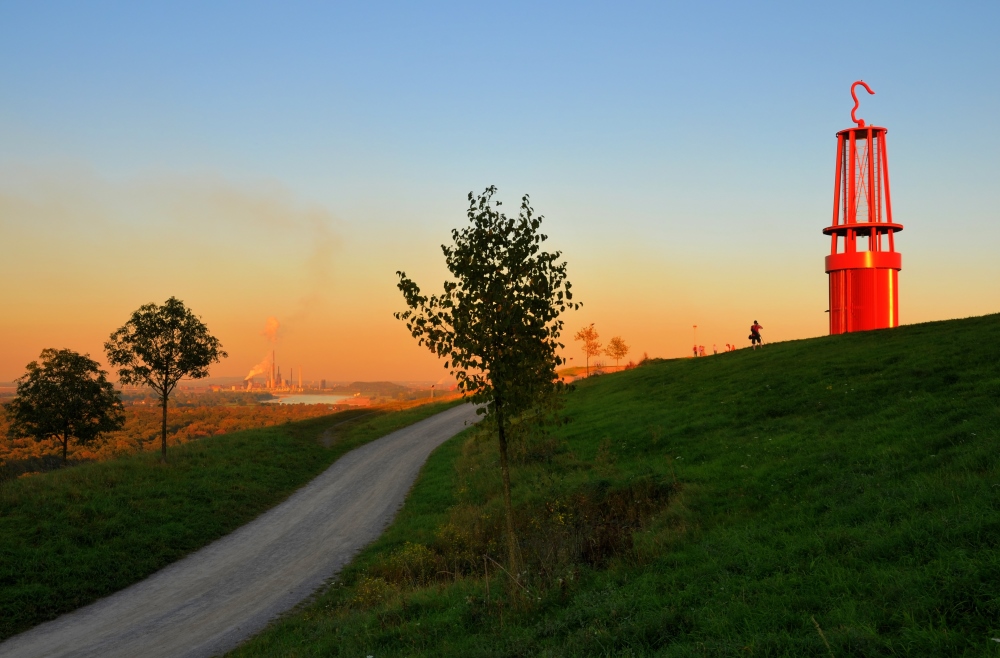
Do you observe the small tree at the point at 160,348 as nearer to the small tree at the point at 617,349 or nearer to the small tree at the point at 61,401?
the small tree at the point at 61,401

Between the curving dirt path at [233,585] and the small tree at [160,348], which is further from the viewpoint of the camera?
the small tree at [160,348]

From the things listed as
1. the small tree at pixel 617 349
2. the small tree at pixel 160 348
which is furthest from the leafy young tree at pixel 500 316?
the small tree at pixel 617 349

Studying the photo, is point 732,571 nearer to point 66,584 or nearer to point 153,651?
point 153,651

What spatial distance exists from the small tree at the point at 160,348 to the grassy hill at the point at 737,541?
16805 mm

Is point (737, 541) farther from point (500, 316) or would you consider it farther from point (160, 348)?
point (160, 348)

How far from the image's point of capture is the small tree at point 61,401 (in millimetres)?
37625

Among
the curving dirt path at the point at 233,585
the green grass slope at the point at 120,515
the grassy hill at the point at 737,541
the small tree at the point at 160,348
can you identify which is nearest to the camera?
the grassy hill at the point at 737,541

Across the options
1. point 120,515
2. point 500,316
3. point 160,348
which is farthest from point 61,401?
point 500,316

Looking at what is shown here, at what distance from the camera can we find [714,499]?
15328 millimetres

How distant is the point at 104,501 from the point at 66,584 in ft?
22.8

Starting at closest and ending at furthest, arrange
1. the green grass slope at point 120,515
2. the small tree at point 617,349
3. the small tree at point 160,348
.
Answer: the green grass slope at point 120,515
the small tree at point 160,348
the small tree at point 617,349

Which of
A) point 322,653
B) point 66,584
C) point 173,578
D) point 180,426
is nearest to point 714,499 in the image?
point 322,653

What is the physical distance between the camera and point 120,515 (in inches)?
902

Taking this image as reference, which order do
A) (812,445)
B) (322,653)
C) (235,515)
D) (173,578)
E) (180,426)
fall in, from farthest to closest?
(180,426)
(235,515)
(173,578)
(812,445)
(322,653)
